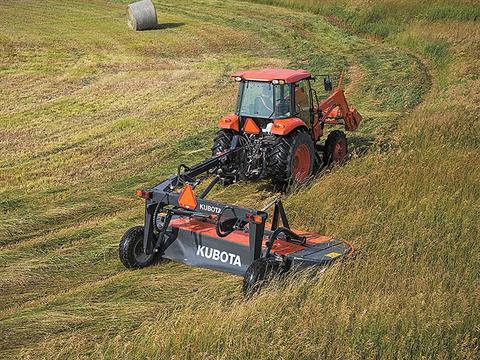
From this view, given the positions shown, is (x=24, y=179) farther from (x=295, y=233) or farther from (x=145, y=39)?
(x=145, y=39)

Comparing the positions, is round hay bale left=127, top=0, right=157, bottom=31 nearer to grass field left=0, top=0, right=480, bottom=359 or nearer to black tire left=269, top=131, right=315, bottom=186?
grass field left=0, top=0, right=480, bottom=359

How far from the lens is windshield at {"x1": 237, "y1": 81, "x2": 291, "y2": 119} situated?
12.6 m

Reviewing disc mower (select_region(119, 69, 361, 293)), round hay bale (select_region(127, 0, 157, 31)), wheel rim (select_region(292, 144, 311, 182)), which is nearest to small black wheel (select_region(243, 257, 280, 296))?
disc mower (select_region(119, 69, 361, 293))

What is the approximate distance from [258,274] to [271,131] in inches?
156

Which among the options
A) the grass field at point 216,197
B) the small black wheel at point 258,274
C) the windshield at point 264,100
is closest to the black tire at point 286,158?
the grass field at point 216,197

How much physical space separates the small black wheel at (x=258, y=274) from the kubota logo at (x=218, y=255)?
0.62m

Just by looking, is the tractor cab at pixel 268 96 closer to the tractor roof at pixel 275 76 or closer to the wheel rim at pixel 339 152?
the tractor roof at pixel 275 76

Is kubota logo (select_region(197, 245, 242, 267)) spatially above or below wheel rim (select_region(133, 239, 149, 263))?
above

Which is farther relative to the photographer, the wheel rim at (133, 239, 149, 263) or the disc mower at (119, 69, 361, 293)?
the wheel rim at (133, 239, 149, 263)

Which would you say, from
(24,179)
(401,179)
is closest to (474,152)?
(401,179)

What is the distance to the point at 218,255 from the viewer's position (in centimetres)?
958

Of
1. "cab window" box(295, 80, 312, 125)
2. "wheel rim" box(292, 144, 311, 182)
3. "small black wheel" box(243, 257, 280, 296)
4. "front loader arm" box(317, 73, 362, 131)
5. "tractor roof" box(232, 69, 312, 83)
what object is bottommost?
"small black wheel" box(243, 257, 280, 296)

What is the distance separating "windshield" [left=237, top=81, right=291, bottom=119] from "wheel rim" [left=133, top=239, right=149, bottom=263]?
11.5 feet

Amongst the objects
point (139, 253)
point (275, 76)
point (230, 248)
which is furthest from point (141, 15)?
point (230, 248)
